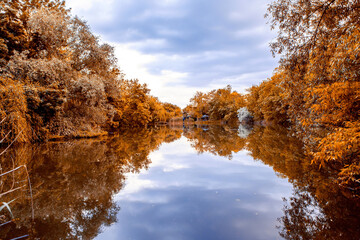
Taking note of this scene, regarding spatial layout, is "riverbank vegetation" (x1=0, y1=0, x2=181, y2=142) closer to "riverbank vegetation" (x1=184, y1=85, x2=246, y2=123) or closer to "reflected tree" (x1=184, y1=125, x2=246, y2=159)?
"reflected tree" (x1=184, y1=125, x2=246, y2=159)

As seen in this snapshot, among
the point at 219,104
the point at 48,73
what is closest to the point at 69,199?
the point at 48,73

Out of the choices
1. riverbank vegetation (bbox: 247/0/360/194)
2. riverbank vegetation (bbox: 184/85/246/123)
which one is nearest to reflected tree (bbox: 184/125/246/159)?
riverbank vegetation (bbox: 247/0/360/194)

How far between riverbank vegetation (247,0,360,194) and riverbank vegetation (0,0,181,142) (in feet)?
30.3

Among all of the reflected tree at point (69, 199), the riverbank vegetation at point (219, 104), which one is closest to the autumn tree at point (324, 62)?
the reflected tree at point (69, 199)

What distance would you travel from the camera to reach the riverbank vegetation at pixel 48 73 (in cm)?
879

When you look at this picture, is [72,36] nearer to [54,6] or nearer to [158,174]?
[54,6]

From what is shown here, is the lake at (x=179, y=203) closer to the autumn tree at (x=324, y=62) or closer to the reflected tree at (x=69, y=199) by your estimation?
the reflected tree at (x=69, y=199)

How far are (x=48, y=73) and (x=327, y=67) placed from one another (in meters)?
12.5

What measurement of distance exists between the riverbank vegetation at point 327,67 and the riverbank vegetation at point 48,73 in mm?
9230

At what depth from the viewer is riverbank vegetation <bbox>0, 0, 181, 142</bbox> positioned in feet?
28.8

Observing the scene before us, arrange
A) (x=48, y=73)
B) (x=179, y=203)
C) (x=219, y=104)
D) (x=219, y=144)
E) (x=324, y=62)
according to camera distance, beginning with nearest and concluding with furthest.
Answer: (x=179, y=203) → (x=324, y=62) → (x=219, y=144) → (x=48, y=73) → (x=219, y=104)

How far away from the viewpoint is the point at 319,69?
4594 millimetres

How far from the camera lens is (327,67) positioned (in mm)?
4578

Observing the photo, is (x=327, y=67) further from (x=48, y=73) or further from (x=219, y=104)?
(x=219, y=104)
